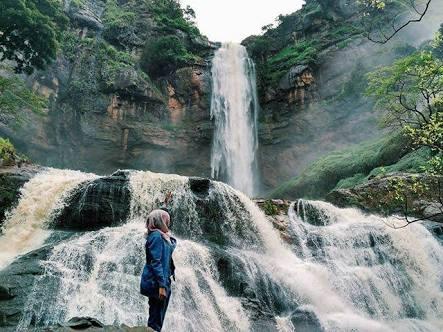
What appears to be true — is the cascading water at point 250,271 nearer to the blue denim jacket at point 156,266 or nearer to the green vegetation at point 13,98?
the blue denim jacket at point 156,266

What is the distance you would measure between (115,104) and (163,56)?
525cm

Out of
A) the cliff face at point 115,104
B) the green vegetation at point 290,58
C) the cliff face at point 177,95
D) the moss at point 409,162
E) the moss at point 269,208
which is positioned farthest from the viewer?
the green vegetation at point 290,58

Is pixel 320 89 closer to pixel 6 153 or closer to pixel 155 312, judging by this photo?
pixel 6 153

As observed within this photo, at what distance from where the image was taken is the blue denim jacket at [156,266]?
428cm

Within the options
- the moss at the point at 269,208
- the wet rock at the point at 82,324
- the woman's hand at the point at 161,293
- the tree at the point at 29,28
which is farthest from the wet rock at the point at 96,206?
the tree at the point at 29,28

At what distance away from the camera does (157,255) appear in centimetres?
433

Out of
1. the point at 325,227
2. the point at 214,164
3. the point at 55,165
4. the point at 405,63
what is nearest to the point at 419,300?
the point at 325,227

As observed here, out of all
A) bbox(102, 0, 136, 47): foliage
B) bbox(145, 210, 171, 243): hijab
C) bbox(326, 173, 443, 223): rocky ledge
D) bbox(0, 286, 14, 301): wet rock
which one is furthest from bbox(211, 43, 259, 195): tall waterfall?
bbox(145, 210, 171, 243): hijab

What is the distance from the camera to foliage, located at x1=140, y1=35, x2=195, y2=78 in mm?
28734

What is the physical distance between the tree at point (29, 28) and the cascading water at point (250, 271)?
27.0 feet

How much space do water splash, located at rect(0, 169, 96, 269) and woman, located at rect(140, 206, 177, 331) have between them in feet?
20.4

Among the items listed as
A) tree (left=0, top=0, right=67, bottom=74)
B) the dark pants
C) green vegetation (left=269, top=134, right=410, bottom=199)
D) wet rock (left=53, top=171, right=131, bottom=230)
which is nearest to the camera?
the dark pants

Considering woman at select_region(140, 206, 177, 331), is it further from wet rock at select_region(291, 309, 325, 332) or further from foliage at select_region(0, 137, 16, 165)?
foliage at select_region(0, 137, 16, 165)

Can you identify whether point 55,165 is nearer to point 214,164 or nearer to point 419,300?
point 214,164
